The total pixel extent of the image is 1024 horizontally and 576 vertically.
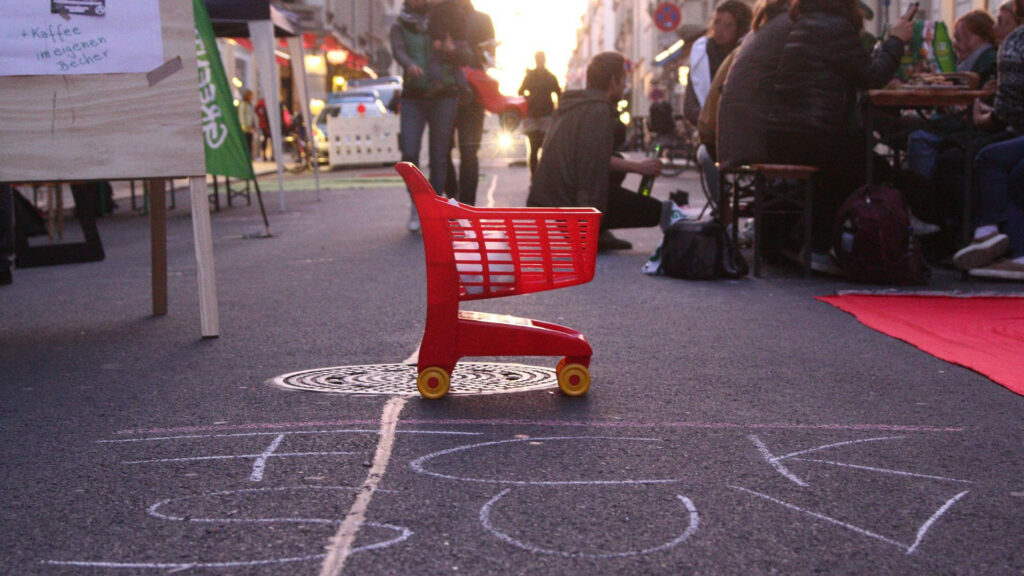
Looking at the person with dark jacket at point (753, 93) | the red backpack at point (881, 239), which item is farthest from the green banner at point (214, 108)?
the red backpack at point (881, 239)

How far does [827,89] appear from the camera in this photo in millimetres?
6957

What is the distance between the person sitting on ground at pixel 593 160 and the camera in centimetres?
827

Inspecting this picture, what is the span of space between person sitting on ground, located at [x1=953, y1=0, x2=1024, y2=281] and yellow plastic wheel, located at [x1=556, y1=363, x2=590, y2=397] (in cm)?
383

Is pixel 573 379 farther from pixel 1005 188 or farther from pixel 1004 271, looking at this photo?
pixel 1005 188

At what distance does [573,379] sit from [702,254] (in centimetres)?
330

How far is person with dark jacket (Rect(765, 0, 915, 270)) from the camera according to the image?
6867mm

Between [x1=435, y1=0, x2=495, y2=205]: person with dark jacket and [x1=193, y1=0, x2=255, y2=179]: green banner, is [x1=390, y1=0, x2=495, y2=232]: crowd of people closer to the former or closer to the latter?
[x1=435, y1=0, x2=495, y2=205]: person with dark jacket

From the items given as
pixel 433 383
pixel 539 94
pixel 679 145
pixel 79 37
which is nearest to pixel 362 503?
pixel 433 383

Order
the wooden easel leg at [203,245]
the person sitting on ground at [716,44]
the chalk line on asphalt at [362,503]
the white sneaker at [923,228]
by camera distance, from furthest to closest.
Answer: the person sitting on ground at [716,44]
the white sneaker at [923,228]
the wooden easel leg at [203,245]
the chalk line on asphalt at [362,503]

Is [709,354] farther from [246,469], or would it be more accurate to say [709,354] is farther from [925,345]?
[246,469]

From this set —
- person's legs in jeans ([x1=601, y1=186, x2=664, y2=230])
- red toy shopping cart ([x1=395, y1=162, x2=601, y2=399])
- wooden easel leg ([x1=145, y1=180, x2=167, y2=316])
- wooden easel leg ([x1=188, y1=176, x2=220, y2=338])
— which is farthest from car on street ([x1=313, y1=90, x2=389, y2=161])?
red toy shopping cart ([x1=395, y1=162, x2=601, y2=399])

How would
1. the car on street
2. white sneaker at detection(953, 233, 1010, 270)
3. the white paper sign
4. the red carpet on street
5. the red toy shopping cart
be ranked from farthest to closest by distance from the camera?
1. the car on street
2. white sneaker at detection(953, 233, 1010, 270)
3. the white paper sign
4. the red carpet on street
5. the red toy shopping cart

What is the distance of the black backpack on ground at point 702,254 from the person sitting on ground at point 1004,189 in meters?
1.31

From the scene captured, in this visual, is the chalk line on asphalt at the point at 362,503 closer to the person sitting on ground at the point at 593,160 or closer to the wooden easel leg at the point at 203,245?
the wooden easel leg at the point at 203,245
